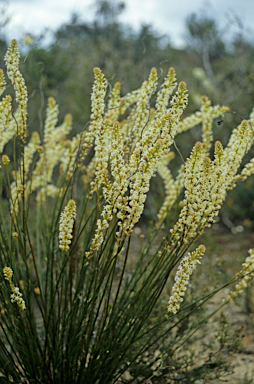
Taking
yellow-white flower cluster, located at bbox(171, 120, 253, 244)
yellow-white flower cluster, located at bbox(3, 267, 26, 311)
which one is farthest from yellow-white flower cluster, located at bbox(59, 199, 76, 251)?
yellow-white flower cluster, located at bbox(171, 120, 253, 244)

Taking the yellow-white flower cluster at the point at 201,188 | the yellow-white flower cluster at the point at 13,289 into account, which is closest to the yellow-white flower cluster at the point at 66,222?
the yellow-white flower cluster at the point at 13,289

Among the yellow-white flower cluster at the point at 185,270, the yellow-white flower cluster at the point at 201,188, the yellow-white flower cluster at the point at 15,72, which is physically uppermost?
the yellow-white flower cluster at the point at 15,72

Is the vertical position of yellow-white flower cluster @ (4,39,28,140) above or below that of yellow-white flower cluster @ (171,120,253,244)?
above

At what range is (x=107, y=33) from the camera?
9.64m

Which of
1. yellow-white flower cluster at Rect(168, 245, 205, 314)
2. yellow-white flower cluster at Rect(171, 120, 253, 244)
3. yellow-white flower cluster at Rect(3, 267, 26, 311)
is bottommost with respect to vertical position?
yellow-white flower cluster at Rect(3, 267, 26, 311)

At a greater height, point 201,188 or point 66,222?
point 201,188

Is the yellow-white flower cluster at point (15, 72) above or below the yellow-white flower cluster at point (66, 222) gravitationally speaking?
above

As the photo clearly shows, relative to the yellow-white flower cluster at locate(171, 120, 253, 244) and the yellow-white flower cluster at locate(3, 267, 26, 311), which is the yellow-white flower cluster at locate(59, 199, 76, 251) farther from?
the yellow-white flower cluster at locate(171, 120, 253, 244)

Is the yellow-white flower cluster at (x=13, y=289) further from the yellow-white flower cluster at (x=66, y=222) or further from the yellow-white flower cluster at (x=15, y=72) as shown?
the yellow-white flower cluster at (x=15, y=72)

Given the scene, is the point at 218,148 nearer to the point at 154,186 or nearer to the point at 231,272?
the point at 231,272

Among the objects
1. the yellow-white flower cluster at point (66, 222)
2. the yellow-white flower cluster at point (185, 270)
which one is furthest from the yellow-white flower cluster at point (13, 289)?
the yellow-white flower cluster at point (185, 270)

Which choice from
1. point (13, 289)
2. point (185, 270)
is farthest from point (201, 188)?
point (13, 289)

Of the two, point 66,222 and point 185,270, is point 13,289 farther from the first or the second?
point 185,270

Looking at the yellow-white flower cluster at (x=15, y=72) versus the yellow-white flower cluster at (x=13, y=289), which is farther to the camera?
the yellow-white flower cluster at (x=15, y=72)
